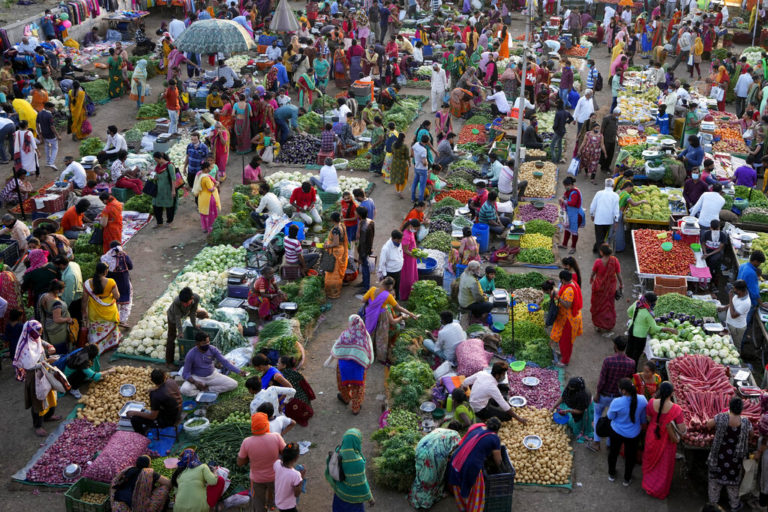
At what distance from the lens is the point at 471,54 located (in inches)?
989

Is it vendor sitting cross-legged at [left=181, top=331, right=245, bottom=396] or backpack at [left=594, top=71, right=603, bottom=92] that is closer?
vendor sitting cross-legged at [left=181, top=331, right=245, bottom=396]

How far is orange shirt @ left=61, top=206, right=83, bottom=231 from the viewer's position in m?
14.2

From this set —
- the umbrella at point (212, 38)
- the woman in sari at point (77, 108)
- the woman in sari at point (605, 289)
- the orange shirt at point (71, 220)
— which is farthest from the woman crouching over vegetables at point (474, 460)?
the woman in sari at point (77, 108)

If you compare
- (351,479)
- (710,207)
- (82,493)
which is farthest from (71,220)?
(710,207)

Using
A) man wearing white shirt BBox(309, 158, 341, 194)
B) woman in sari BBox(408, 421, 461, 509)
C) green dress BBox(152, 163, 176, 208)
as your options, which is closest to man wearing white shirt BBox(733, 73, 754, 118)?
man wearing white shirt BBox(309, 158, 341, 194)

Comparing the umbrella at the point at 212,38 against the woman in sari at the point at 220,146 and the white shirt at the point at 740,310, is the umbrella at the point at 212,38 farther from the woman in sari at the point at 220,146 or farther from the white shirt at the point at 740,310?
the white shirt at the point at 740,310

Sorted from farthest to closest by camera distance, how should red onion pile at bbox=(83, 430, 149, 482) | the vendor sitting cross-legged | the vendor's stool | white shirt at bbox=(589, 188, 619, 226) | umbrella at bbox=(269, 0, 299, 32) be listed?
1. umbrella at bbox=(269, 0, 299, 32)
2. the vendor's stool
3. white shirt at bbox=(589, 188, 619, 226)
4. the vendor sitting cross-legged
5. red onion pile at bbox=(83, 430, 149, 482)

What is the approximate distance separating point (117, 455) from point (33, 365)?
5.49 ft

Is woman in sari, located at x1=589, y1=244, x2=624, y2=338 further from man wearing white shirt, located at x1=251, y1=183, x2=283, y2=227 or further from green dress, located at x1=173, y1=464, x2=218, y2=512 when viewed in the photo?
green dress, located at x1=173, y1=464, x2=218, y2=512

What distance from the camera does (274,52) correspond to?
24141 millimetres

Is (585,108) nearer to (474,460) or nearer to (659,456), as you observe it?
(659,456)

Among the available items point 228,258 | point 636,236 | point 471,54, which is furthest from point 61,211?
point 471,54

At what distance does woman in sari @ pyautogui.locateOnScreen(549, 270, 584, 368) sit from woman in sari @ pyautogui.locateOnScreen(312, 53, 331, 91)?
1260 cm

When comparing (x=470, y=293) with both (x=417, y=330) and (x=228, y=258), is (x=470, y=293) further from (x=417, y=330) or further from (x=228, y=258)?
(x=228, y=258)
